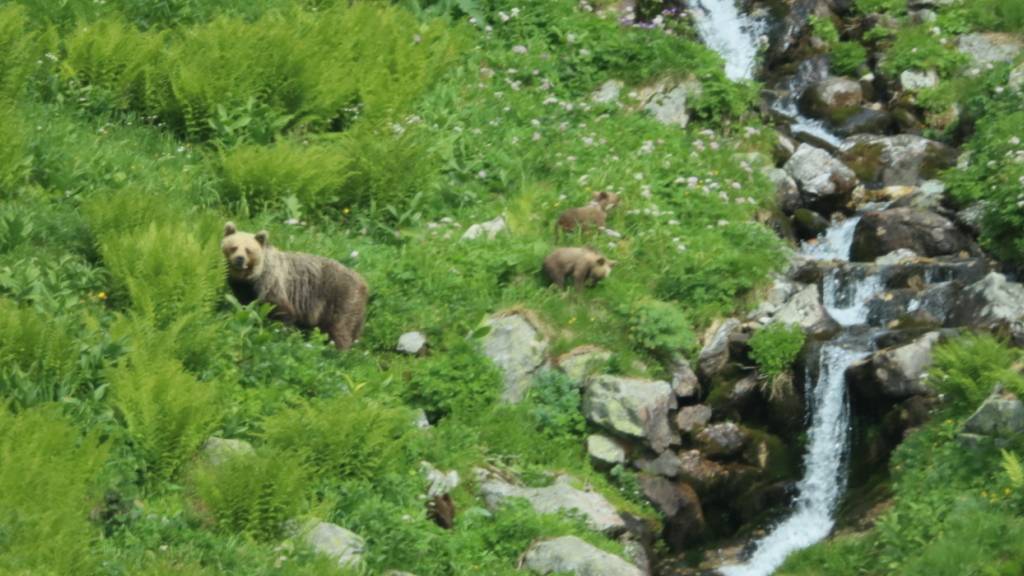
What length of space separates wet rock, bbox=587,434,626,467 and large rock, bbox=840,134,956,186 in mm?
7254

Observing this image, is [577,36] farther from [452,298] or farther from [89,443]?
[89,443]

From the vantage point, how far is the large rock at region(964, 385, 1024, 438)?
14.4m

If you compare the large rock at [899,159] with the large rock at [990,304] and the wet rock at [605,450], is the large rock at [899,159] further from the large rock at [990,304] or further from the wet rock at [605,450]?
the wet rock at [605,450]

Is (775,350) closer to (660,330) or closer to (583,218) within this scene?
(660,330)

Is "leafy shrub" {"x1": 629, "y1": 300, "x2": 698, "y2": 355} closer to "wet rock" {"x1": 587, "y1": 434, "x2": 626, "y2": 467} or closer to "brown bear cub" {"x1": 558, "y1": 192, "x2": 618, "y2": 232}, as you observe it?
"wet rock" {"x1": 587, "y1": 434, "x2": 626, "y2": 467}

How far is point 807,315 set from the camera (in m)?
18.0

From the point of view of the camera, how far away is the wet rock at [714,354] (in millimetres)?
17578

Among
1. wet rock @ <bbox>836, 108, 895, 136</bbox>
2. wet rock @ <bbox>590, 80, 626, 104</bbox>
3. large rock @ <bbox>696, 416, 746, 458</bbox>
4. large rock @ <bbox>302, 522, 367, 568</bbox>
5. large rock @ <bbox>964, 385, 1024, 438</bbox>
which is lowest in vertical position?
wet rock @ <bbox>836, 108, 895, 136</bbox>

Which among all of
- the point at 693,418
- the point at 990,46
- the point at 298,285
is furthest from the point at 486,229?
the point at 990,46

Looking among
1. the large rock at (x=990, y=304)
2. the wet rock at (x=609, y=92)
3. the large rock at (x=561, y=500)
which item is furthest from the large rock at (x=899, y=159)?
the large rock at (x=561, y=500)

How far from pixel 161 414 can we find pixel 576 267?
542 cm

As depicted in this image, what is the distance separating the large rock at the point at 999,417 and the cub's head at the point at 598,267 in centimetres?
435

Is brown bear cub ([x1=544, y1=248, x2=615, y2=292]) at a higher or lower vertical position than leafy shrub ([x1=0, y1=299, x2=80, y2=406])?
lower

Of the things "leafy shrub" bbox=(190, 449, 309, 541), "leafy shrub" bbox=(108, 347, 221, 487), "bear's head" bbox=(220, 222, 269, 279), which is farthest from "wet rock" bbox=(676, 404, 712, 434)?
"leafy shrub" bbox=(108, 347, 221, 487)
